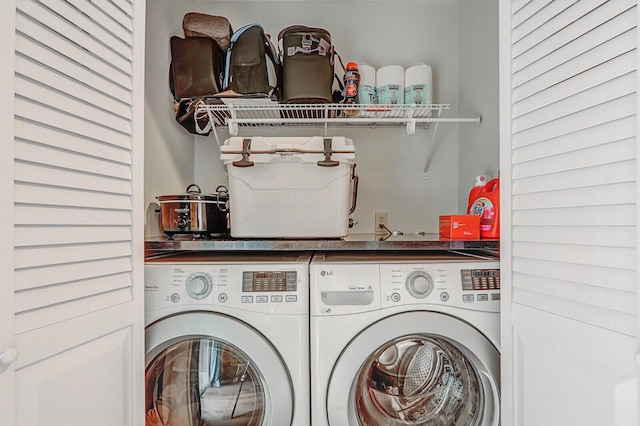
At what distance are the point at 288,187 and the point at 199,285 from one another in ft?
1.58

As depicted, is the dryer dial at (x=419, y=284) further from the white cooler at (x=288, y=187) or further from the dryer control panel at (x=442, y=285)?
the white cooler at (x=288, y=187)

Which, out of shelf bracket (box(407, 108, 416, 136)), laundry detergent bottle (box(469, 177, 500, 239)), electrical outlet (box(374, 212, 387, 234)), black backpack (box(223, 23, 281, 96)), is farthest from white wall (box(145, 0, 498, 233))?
laundry detergent bottle (box(469, 177, 500, 239))

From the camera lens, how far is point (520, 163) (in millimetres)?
1144

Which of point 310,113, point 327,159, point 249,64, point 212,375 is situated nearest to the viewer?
point 212,375

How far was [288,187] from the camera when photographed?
1.54m

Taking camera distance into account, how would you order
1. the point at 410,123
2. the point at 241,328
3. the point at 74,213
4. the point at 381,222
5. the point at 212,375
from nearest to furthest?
the point at 74,213
the point at 241,328
the point at 212,375
the point at 410,123
the point at 381,222

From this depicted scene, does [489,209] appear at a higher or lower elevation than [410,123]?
lower

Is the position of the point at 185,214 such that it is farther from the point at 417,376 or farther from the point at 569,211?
the point at 569,211

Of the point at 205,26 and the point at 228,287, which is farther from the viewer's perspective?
the point at 205,26

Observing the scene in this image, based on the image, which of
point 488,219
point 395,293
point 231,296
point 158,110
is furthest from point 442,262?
point 158,110

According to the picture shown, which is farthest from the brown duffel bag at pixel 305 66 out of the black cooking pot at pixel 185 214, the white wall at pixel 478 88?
the white wall at pixel 478 88

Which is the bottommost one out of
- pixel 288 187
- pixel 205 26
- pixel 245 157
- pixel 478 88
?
pixel 288 187

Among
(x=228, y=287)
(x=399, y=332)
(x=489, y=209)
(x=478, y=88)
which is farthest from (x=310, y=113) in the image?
(x=399, y=332)

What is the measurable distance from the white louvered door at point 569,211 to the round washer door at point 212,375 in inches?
26.8
